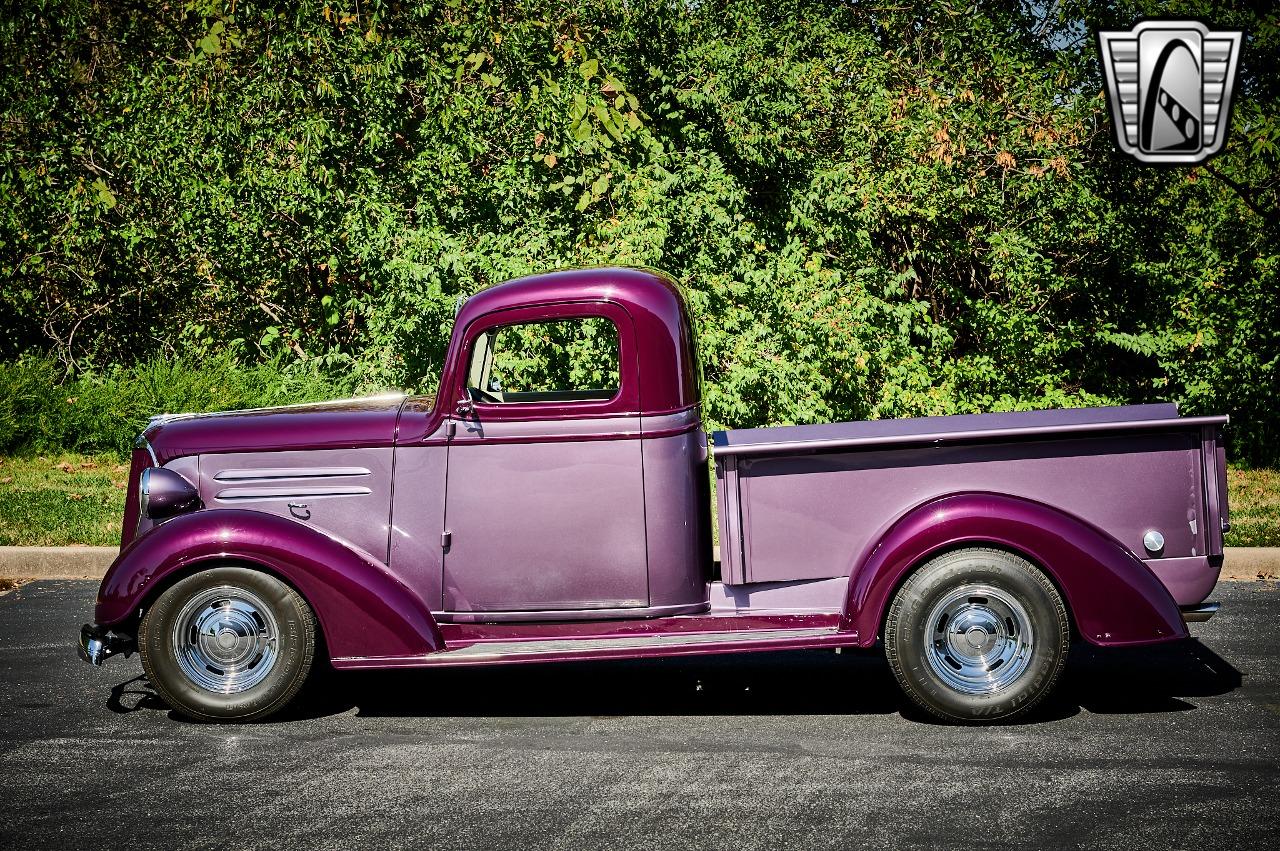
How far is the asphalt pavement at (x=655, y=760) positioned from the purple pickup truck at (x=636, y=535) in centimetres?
35

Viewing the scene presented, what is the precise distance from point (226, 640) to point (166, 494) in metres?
0.73

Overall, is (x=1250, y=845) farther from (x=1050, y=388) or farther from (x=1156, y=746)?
(x=1050, y=388)

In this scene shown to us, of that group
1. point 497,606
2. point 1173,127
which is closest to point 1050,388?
point 1173,127

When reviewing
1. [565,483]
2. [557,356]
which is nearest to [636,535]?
[565,483]

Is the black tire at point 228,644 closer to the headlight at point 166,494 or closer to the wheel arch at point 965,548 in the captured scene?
the headlight at point 166,494

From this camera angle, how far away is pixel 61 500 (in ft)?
35.3

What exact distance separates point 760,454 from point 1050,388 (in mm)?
8570

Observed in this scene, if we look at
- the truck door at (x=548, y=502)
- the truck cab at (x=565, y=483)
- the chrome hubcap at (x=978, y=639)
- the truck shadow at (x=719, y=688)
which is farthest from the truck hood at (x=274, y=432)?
the chrome hubcap at (x=978, y=639)

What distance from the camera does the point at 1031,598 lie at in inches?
201

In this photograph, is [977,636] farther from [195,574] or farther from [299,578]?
[195,574]

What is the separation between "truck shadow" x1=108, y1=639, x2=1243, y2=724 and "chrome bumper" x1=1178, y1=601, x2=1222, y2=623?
18.6 inches

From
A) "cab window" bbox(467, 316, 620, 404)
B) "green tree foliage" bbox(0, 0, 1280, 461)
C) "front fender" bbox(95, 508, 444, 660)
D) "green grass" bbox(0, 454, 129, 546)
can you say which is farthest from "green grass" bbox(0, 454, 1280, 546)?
"front fender" bbox(95, 508, 444, 660)

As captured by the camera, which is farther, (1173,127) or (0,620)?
(1173,127)

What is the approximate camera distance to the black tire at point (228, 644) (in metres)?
5.37
